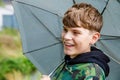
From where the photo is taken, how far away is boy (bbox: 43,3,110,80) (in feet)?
10.9

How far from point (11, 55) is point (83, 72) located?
10894 mm

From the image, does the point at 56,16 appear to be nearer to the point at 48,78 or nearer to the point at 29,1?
the point at 29,1

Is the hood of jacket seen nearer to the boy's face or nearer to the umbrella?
the boy's face

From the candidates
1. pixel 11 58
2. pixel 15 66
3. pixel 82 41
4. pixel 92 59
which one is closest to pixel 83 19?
pixel 82 41

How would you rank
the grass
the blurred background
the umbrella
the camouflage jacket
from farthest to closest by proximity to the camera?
the grass < the blurred background < the umbrella < the camouflage jacket

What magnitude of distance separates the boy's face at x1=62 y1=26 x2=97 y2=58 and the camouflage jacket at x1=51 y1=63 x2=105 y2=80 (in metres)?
0.10

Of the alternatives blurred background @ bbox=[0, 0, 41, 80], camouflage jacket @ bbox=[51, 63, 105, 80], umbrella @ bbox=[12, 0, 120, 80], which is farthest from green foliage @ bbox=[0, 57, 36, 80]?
camouflage jacket @ bbox=[51, 63, 105, 80]

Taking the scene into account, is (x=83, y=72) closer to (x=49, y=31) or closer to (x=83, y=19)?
(x=83, y=19)

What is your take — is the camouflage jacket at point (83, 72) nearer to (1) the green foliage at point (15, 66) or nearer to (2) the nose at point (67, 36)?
(2) the nose at point (67, 36)

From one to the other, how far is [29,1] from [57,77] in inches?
33.4

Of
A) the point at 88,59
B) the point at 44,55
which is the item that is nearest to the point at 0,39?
the point at 44,55

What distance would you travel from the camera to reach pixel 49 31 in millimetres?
4176

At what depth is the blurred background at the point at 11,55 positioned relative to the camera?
1206cm

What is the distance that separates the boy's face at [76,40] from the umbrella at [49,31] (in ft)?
2.06
